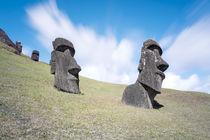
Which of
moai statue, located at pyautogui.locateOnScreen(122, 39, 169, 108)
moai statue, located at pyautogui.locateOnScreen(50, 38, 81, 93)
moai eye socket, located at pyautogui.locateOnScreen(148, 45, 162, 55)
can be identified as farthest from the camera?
moai statue, located at pyautogui.locateOnScreen(50, 38, 81, 93)

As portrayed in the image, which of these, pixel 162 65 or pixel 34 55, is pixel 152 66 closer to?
pixel 162 65

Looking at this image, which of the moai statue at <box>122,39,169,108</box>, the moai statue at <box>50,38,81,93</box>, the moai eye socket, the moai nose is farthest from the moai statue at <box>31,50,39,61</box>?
the moai nose

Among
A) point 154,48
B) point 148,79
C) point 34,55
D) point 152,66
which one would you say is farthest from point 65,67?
point 34,55

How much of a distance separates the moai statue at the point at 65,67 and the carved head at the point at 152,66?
6.93 metres

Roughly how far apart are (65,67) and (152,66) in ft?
30.2

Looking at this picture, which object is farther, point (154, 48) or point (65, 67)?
point (65, 67)

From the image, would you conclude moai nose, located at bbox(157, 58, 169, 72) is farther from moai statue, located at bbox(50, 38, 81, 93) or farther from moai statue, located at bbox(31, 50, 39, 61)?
moai statue, located at bbox(31, 50, 39, 61)

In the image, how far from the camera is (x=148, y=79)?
12297mm

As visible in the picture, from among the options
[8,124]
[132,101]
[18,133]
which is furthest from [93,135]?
[132,101]

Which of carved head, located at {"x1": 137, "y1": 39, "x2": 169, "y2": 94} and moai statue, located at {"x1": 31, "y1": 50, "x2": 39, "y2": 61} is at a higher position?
moai statue, located at {"x1": 31, "y1": 50, "x2": 39, "y2": 61}

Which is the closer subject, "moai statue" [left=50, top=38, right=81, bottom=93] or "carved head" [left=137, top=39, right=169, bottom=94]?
"carved head" [left=137, top=39, right=169, bottom=94]

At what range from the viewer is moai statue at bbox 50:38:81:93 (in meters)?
13.6

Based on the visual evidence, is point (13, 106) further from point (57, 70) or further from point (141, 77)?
point (141, 77)

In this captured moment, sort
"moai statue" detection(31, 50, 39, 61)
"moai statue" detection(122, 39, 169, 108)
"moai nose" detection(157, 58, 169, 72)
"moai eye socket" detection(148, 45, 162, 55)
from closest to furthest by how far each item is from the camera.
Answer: "moai statue" detection(122, 39, 169, 108) → "moai nose" detection(157, 58, 169, 72) → "moai eye socket" detection(148, 45, 162, 55) → "moai statue" detection(31, 50, 39, 61)
